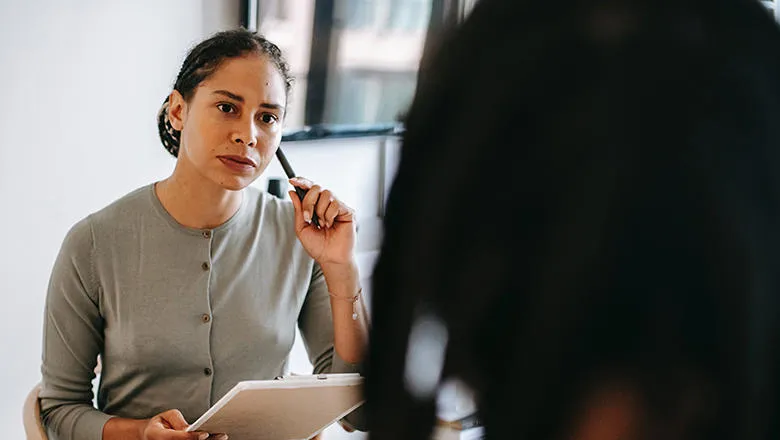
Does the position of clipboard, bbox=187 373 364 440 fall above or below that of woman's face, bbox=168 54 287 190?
below

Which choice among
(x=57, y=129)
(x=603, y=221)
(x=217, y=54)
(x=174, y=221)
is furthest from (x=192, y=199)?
(x=603, y=221)

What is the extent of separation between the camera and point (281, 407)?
1.57 meters

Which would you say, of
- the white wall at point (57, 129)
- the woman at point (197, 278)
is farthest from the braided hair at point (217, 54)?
the white wall at point (57, 129)

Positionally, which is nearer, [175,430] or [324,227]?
[175,430]

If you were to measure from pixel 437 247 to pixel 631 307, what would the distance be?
0.07 m

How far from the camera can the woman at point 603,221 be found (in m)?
0.36

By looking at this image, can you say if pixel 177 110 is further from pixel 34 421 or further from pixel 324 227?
pixel 34 421

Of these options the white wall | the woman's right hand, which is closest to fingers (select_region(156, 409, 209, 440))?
the woman's right hand

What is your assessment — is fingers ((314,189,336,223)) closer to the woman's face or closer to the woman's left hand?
the woman's left hand

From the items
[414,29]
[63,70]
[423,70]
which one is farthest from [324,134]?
[423,70]

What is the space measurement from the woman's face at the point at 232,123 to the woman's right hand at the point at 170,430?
16.8 inches

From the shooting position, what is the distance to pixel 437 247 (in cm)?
38

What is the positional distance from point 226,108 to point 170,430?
1.91 feet

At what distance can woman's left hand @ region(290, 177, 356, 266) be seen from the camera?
1.87m
